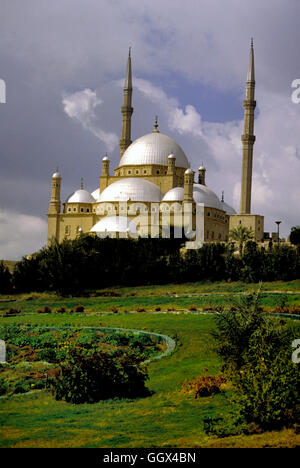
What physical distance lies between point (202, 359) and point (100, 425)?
17.9 ft

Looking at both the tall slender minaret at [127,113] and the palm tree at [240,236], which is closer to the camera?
the palm tree at [240,236]

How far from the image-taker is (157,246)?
42000 millimetres

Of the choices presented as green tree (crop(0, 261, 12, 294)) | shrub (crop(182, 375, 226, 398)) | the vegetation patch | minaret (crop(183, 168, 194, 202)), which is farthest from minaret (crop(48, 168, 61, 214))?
shrub (crop(182, 375, 226, 398))

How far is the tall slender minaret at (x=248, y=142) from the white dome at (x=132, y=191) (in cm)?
650

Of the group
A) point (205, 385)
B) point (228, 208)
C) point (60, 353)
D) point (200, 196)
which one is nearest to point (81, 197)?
point (200, 196)

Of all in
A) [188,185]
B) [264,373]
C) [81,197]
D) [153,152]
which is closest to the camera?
[264,373]

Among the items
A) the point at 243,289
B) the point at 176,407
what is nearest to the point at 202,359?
the point at 176,407

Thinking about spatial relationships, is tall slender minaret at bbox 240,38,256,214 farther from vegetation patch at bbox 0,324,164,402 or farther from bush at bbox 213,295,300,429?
bush at bbox 213,295,300,429

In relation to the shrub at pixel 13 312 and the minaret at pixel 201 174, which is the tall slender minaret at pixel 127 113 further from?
the shrub at pixel 13 312

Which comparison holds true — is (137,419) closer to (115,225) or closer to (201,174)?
(115,225)

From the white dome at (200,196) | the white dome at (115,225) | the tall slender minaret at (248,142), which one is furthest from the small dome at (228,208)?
the white dome at (115,225)

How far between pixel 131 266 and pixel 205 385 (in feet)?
89.1

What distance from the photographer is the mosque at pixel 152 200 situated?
4862 centimetres

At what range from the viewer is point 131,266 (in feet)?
129
